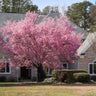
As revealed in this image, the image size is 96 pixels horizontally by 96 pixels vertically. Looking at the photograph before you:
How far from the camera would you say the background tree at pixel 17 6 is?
2078 inches

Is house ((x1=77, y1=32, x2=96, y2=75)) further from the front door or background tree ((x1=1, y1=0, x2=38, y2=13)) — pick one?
background tree ((x1=1, y1=0, x2=38, y2=13))

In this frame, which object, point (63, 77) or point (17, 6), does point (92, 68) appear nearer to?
point (63, 77)

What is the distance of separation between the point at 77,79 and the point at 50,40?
5406 millimetres

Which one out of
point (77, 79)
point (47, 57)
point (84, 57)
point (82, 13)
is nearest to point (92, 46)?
point (84, 57)

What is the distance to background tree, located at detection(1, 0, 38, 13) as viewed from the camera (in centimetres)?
5278

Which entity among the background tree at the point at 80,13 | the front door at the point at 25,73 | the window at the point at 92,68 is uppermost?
the background tree at the point at 80,13

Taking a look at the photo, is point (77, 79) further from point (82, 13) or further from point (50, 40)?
point (82, 13)

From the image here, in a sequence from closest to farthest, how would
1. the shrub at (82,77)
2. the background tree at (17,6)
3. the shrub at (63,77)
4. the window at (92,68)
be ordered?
the shrub at (82,77) → the shrub at (63,77) → the window at (92,68) → the background tree at (17,6)

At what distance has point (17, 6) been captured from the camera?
178 ft

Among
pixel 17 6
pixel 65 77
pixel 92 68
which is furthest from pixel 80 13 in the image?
pixel 65 77

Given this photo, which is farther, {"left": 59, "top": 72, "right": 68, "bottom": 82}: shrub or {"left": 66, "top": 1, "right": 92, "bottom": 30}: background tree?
{"left": 66, "top": 1, "right": 92, "bottom": 30}: background tree

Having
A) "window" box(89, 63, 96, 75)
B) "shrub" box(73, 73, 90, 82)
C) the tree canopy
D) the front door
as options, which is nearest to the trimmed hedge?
"shrub" box(73, 73, 90, 82)

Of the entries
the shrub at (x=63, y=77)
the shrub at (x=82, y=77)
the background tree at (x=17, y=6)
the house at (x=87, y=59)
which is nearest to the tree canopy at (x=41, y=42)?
the shrub at (x=63, y=77)

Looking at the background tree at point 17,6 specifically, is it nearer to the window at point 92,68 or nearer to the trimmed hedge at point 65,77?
the window at point 92,68
